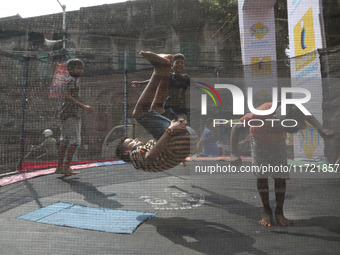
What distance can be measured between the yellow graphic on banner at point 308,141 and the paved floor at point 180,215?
33 centimetres

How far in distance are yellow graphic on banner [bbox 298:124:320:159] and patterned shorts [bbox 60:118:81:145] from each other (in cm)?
256

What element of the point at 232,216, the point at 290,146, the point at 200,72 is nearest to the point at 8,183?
the point at 232,216

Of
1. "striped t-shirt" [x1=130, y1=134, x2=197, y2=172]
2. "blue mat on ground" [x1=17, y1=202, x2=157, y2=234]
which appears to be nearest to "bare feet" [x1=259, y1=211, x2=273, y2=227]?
"striped t-shirt" [x1=130, y1=134, x2=197, y2=172]

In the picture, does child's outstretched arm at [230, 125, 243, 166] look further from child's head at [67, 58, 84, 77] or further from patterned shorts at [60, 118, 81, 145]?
patterned shorts at [60, 118, 81, 145]

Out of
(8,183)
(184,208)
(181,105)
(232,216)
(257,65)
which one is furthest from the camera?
(8,183)

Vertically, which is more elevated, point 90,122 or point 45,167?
point 90,122

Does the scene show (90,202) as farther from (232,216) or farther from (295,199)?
(295,199)

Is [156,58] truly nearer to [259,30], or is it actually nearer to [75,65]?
[75,65]

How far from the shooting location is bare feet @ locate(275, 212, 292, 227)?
1.95m

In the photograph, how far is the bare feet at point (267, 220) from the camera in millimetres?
1961

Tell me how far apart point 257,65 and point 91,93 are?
10.7 feet

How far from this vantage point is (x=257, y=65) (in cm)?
274

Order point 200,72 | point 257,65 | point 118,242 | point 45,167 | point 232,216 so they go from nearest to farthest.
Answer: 1. point 118,242
2. point 232,216
3. point 257,65
4. point 45,167
5. point 200,72

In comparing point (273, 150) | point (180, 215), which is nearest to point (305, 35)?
point (273, 150)
